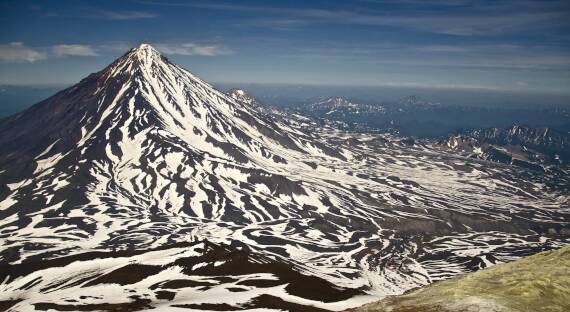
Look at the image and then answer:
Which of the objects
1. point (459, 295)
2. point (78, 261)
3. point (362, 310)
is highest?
point (459, 295)

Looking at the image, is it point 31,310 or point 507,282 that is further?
point 31,310

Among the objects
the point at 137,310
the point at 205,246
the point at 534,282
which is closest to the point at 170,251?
the point at 205,246

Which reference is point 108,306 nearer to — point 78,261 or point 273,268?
point 273,268

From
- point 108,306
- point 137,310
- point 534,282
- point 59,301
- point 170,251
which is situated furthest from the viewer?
point 170,251

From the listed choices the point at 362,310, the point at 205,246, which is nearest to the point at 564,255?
the point at 362,310

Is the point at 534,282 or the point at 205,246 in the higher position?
the point at 534,282

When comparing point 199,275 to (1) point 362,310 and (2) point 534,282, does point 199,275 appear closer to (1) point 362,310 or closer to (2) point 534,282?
(1) point 362,310

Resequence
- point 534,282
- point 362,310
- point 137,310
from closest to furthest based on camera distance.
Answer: point 534,282 → point 362,310 → point 137,310
